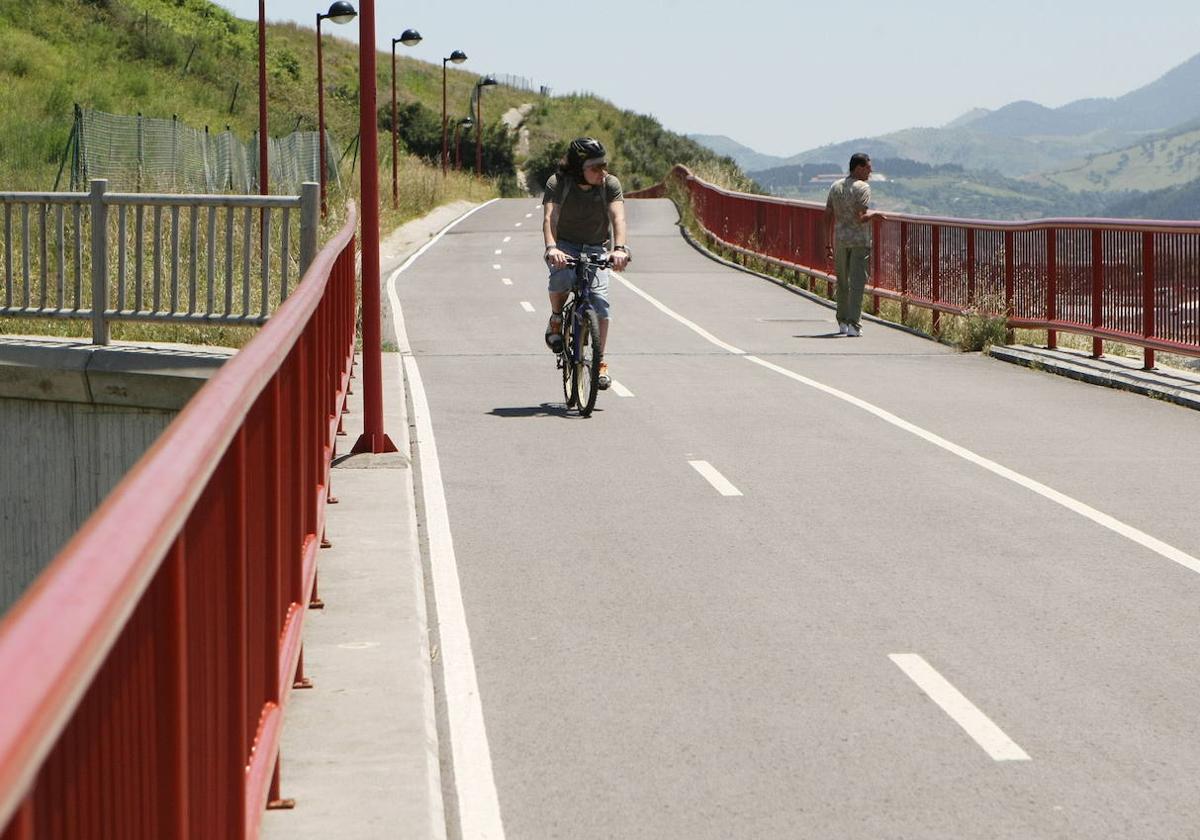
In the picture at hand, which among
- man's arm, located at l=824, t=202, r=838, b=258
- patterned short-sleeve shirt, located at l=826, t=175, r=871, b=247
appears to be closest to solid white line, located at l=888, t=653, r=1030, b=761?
patterned short-sleeve shirt, located at l=826, t=175, r=871, b=247

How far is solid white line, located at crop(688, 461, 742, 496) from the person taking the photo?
10.5m

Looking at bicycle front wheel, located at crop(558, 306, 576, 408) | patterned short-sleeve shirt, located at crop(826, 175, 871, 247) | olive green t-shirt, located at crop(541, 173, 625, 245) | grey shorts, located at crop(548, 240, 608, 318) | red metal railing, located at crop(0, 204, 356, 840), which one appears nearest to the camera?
red metal railing, located at crop(0, 204, 356, 840)

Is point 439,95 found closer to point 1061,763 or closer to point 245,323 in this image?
point 245,323

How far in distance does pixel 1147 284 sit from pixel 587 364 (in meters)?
5.55

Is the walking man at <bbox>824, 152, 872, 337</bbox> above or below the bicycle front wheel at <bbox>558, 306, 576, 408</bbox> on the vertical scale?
above

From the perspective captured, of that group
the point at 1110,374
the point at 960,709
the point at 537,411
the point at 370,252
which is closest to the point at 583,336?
the point at 537,411

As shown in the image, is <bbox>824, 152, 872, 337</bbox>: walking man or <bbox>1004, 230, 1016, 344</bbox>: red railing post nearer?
<bbox>1004, 230, 1016, 344</bbox>: red railing post

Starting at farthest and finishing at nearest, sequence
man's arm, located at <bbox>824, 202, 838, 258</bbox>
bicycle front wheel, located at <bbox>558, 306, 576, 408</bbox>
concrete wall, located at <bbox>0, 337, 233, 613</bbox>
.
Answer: man's arm, located at <bbox>824, 202, 838, 258</bbox>
concrete wall, located at <bbox>0, 337, 233, 613</bbox>
bicycle front wheel, located at <bbox>558, 306, 576, 408</bbox>

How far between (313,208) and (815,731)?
915cm

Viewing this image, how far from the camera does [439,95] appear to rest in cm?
13588

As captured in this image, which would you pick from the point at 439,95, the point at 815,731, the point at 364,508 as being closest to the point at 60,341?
the point at 364,508

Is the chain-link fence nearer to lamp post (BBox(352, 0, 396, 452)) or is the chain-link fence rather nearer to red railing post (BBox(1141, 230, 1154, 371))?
red railing post (BBox(1141, 230, 1154, 371))

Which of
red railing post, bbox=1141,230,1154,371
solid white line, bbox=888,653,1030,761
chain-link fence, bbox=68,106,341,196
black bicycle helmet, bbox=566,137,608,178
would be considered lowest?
solid white line, bbox=888,653,1030,761

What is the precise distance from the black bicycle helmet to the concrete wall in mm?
3184
